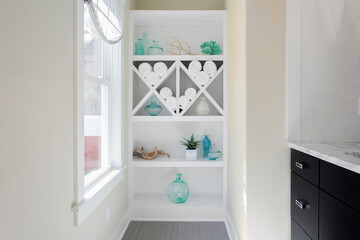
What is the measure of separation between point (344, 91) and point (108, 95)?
5.84 ft

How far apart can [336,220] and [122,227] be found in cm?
172

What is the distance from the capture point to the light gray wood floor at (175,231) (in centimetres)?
220

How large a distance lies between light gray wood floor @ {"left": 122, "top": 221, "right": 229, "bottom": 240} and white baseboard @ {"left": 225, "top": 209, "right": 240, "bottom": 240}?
0.12ft

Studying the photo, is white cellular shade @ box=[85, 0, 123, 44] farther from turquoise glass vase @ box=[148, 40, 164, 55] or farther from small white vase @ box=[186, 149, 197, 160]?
small white vase @ box=[186, 149, 197, 160]

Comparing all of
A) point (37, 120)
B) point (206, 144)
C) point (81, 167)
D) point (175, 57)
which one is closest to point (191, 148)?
point (206, 144)

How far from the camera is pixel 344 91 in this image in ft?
5.77

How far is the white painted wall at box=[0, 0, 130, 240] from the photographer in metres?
0.82

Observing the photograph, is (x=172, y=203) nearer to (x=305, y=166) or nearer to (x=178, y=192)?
(x=178, y=192)

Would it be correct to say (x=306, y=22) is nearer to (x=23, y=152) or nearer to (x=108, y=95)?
(x=108, y=95)

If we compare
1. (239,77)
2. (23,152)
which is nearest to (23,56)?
(23,152)

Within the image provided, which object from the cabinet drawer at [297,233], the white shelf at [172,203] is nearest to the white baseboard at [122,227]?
the white shelf at [172,203]

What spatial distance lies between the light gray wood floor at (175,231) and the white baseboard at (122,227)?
34mm

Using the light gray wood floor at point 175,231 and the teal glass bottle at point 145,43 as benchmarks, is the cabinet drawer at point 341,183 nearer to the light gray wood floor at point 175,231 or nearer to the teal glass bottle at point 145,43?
the light gray wood floor at point 175,231

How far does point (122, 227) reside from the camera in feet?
7.44
